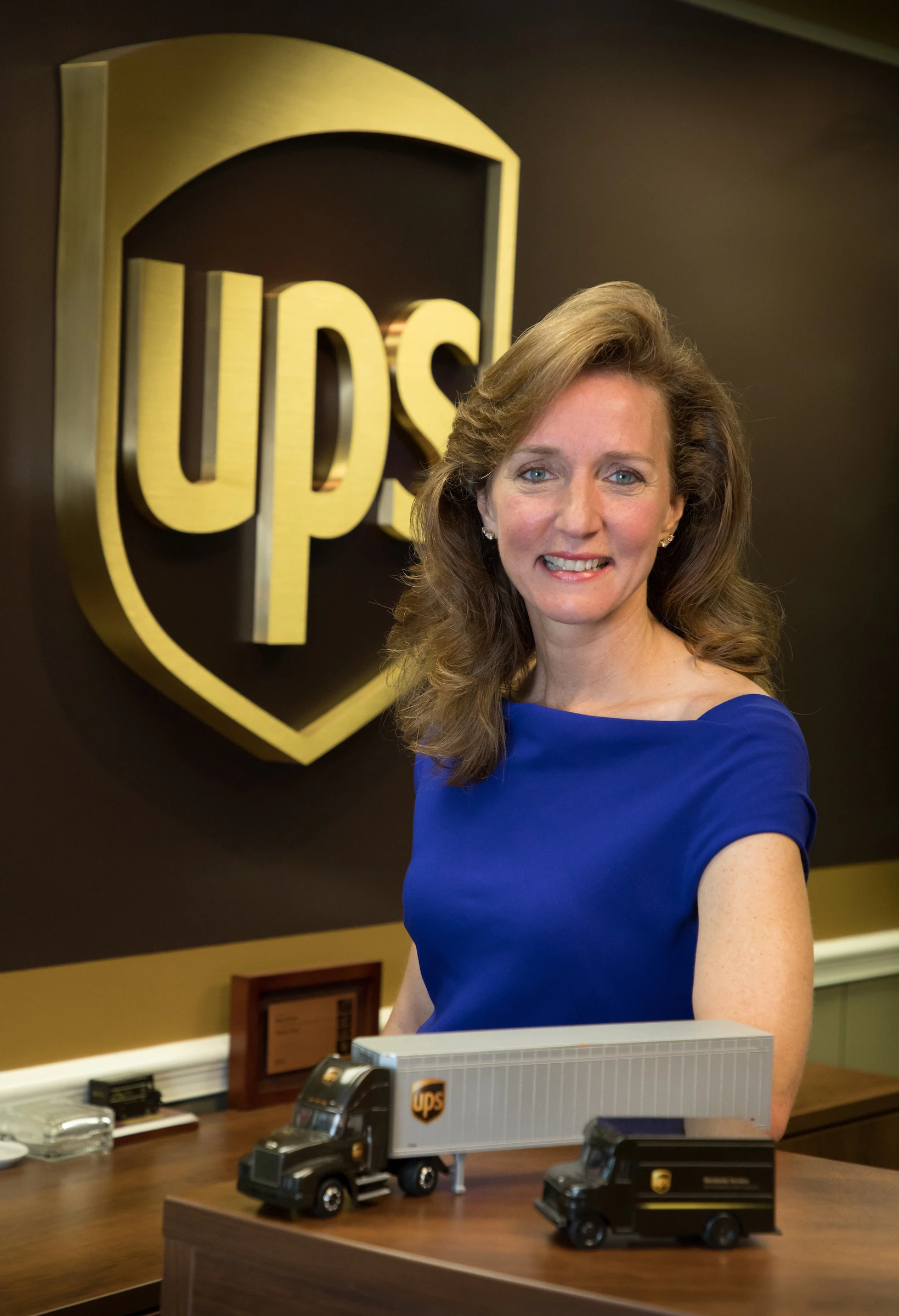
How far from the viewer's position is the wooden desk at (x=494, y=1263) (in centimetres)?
87

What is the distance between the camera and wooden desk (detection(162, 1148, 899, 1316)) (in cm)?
87

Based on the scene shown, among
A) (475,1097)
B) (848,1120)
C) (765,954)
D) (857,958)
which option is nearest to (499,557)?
(765,954)

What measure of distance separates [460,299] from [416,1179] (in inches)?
86.9

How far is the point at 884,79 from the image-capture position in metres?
3.97

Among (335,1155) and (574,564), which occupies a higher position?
(574,564)

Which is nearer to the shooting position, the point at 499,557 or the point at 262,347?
the point at 499,557

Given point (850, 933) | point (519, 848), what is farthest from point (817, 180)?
point (519, 848)

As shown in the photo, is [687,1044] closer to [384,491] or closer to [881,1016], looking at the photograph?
[384,491]

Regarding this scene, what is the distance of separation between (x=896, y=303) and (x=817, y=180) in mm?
455

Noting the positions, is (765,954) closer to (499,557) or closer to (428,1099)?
(428,1099)

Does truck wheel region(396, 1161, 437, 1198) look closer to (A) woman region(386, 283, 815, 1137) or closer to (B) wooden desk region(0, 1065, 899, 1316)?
(A) woman region(386, 283, 815, 1137)

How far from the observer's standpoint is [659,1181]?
95 centimetres

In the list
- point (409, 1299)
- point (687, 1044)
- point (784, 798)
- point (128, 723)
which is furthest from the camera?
point (128, 723)

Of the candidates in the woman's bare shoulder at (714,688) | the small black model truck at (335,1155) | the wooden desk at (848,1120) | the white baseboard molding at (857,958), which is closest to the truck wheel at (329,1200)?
the small black model truck at (335,1155)
